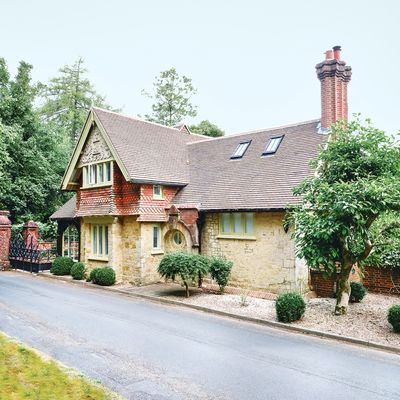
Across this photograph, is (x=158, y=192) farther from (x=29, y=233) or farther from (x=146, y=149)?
(x=29, y=233)

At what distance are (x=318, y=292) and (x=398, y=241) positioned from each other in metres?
4.52

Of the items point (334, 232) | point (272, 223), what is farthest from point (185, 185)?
point (334, 232)

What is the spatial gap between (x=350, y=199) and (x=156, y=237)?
10.8m

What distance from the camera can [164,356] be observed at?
8516mm

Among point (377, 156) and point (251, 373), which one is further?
point (377, 156)

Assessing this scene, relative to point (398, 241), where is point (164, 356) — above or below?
below

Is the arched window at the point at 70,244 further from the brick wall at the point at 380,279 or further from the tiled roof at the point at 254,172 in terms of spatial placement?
the brick wall at the point at 380,279

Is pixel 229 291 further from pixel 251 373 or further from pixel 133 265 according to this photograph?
pixel 251 373

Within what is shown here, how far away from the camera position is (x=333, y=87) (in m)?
17.5

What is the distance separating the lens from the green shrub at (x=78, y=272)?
66.0 feet

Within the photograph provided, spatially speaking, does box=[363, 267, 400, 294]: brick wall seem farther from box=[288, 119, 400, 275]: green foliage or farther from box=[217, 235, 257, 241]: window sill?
box=[217, 235, 257, 241]: window sill

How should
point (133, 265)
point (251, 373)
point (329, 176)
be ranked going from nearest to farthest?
point (251, 373), point (329, 176), point (133, 265)

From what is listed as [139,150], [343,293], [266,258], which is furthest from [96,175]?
[343,293]

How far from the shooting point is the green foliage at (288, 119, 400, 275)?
10680 millimetres
